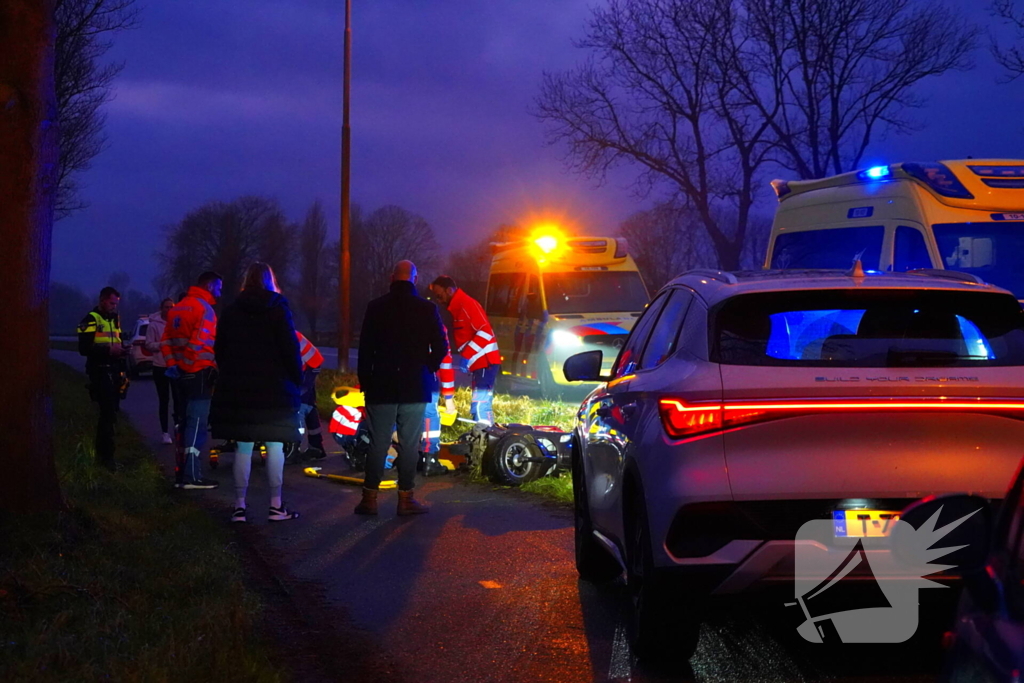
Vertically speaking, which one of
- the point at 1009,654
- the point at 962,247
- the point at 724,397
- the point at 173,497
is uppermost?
the point at 962,247

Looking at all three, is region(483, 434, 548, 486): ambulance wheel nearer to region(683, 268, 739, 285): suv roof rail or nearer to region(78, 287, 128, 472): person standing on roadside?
region(78, 287, 128, 472): person standing on roadside

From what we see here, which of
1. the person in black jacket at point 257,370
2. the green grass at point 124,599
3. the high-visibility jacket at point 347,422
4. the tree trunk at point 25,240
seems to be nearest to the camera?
the green grass at point 124,599

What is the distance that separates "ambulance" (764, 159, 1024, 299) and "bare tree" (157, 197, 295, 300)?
59526 millimetres

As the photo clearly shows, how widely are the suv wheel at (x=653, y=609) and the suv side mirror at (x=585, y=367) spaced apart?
4.91 ft

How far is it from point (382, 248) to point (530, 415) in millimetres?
58207

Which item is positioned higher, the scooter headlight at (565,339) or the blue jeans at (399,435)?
the scooter headlight at (565,339)

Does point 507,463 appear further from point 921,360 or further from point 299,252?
point 299,252

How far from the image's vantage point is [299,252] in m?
70.8

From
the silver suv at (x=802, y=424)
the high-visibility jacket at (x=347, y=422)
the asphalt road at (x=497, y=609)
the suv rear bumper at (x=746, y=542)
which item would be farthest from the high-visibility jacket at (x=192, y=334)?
the suv rear bumper at (x=746, y=542)

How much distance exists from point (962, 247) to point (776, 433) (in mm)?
6540

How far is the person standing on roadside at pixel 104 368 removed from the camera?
11.3 m

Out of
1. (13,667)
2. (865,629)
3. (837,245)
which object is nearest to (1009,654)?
(865,629)

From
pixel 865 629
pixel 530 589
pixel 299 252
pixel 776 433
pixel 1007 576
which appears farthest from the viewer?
pixel 299 252

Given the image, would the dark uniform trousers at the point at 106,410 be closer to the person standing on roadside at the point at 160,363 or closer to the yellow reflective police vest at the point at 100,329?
the yellow reflective police vest at the point at 100,329
